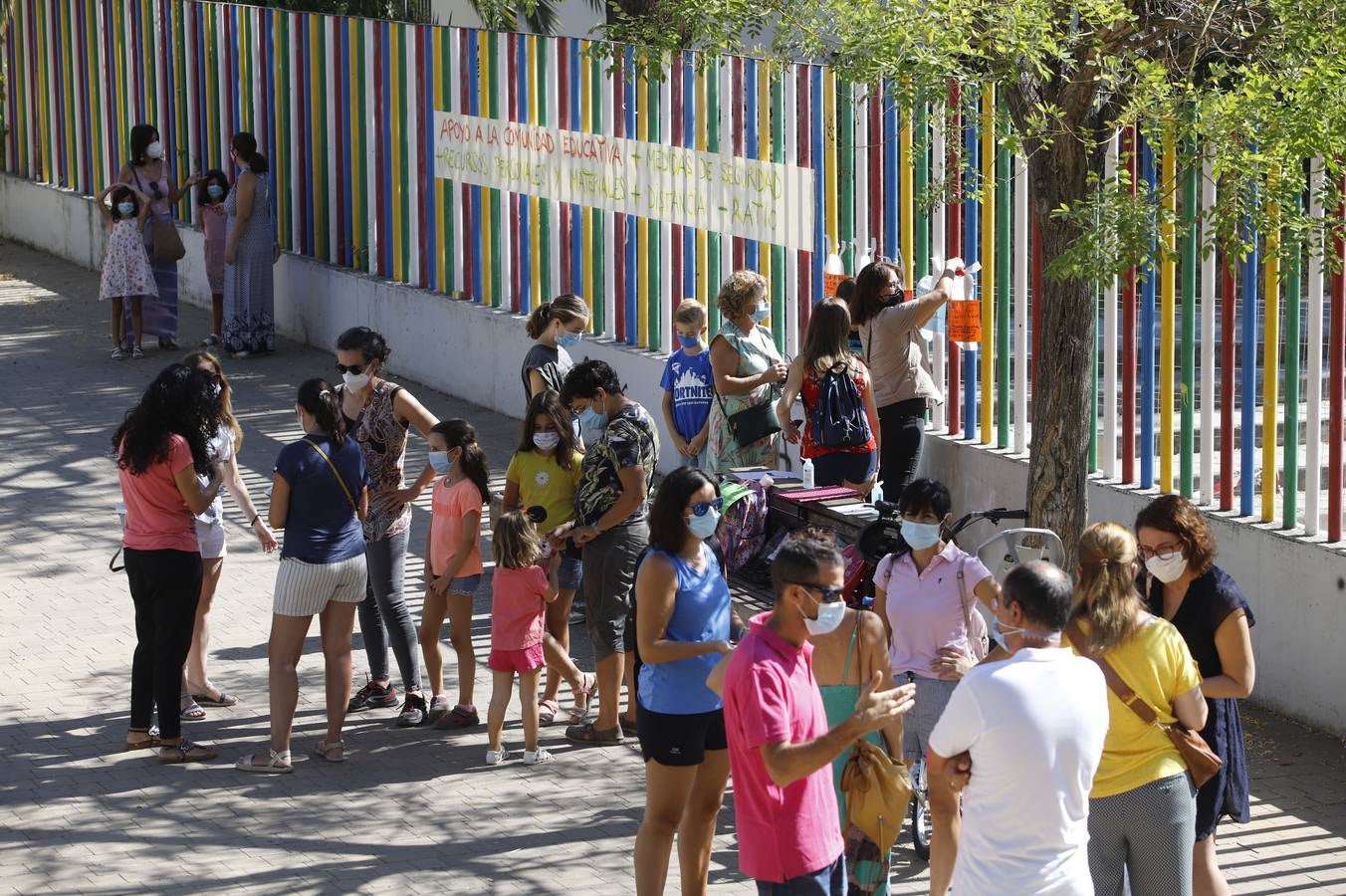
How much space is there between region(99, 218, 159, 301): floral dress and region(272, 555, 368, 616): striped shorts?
911 cm

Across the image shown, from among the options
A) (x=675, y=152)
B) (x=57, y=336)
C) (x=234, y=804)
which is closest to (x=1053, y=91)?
(x=234, y=804)

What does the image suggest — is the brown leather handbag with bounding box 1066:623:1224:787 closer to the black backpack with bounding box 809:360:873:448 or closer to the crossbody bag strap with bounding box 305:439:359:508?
the crossbody bag strap with bounding box 305:439:359:508

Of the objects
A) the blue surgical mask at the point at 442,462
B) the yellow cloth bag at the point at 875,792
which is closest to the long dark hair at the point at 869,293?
the blue surgical mask at the point at 442,462

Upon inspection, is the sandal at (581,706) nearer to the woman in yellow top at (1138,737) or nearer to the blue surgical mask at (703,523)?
the blue surgical mask at (703,523)

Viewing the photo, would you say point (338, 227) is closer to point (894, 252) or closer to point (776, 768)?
point (894, 252)

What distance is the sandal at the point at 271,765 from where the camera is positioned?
8164 mm

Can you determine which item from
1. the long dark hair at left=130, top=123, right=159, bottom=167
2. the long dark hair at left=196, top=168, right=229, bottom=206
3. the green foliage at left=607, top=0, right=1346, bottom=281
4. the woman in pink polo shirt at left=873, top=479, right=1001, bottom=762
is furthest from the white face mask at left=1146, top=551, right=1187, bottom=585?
the long dark hair at left=130, top=123, right=159, bottom=167

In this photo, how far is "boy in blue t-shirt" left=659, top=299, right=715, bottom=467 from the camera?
1029 cm

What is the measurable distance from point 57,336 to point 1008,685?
14781 mm

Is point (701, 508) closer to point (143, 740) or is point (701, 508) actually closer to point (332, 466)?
point (332, 466)

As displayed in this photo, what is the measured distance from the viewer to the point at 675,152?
513 inches

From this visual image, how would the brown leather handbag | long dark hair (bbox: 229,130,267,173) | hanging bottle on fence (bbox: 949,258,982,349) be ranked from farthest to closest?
1. long dark hair (bbox: 229,130,267,173)
2. hanging bottle on fence (bbox: 949,258,982,349)
3. the brown leather handbag

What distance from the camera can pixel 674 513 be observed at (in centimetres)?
620

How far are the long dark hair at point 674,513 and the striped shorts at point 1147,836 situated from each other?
5.14 feet
